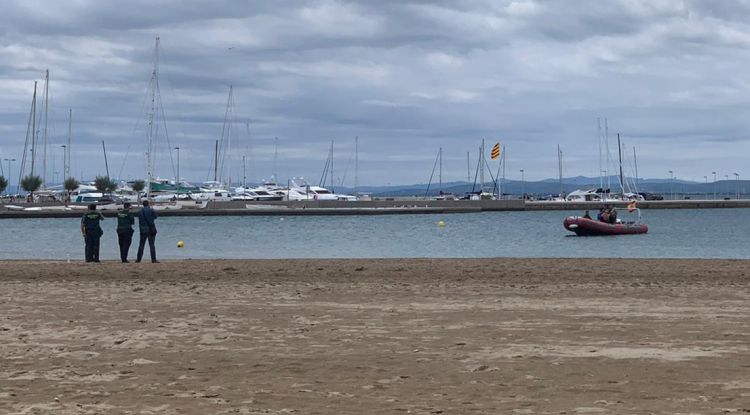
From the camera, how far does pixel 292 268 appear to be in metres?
25.0

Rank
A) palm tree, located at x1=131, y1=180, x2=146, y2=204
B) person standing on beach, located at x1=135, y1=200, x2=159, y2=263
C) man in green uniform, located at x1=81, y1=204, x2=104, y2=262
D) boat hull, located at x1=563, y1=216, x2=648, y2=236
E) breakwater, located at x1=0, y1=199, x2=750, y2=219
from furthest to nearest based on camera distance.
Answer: palm tree, located at x1=131, y1=180, x2=146, y2=204 → breakwater, located at x1=0, y1=199, x2=750, y2=219 → boat hull, located at x1=563, y1=216, x2=648, y2=236 → man in green uniform, located at x1=81, y1=204, x2=104, y2=262 → person standing on beach, located at x1=135, y1=200, x2=159, y2=263

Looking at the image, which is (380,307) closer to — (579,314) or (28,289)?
(579,314)

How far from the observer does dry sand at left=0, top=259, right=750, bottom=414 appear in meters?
9.41

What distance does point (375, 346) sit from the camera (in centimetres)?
1237

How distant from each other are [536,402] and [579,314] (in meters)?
6.21

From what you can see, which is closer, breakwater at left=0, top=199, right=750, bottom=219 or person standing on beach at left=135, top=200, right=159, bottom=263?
person standing on beach at left=135, top=200, right=159, bottom=263

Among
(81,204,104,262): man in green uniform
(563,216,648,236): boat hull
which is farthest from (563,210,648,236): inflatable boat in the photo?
(81,204,104,262): man in green uniform

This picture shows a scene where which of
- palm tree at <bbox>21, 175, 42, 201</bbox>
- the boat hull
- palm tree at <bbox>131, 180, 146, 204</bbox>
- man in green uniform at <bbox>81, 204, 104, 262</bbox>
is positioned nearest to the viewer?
man in green uniform at <bbox>81, 204, 104, 262</bbox>

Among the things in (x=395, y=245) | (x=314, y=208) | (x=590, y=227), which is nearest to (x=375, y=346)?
(x=395, y=245)

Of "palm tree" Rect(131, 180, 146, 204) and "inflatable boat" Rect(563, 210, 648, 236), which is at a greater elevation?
"palm tree" Rect(131, 180, 146, 204)

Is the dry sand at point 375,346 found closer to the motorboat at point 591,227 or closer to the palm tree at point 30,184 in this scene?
the motorboat at point 591,227

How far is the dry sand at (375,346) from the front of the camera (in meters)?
9.41

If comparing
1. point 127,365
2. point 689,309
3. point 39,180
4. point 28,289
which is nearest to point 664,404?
point 127,365

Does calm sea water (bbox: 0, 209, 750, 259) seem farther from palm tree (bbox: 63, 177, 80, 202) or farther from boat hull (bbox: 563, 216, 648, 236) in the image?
palm tree (bbox: 63, 177, 80, 202)
